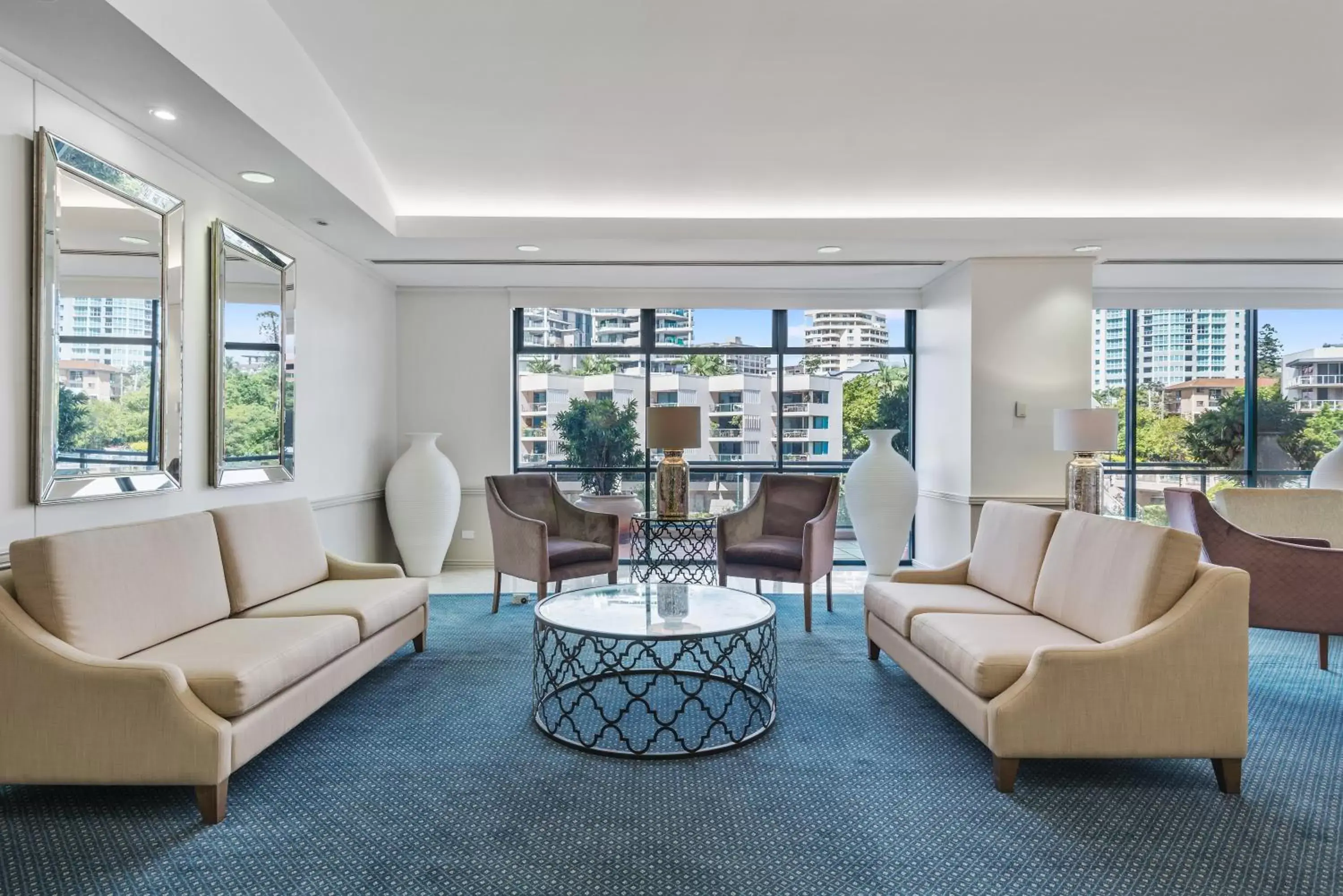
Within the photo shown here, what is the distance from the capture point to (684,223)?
16.2 ft

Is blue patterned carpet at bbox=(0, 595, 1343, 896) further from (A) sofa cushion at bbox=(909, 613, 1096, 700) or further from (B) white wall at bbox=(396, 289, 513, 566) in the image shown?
(B) white wall at bbox=(396, 289, 513, 566)

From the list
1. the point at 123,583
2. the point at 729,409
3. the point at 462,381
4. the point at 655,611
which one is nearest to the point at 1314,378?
the point at 729,409

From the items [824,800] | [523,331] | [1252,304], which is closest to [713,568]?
[523,331]

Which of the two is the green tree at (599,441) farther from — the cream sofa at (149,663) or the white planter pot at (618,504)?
the cream sofa at (149,663)

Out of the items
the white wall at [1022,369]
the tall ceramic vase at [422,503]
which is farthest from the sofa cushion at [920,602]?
the tall ceramic vase at [422,503]

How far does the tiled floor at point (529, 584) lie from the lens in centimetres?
559

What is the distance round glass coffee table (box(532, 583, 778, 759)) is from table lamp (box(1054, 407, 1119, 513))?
246 centimetres

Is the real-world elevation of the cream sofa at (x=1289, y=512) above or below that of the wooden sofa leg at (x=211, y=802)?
above

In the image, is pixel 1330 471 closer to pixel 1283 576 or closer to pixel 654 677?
pixel 1283 576

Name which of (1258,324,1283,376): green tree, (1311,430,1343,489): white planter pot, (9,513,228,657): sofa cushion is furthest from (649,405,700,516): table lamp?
(1258,324,1283,376): green tree

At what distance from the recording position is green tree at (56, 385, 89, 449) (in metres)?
2.83

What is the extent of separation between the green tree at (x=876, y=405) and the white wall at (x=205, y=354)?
3.87 metres

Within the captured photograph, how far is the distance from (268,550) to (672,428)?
2.35 metres

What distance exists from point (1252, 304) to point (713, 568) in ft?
16.3
